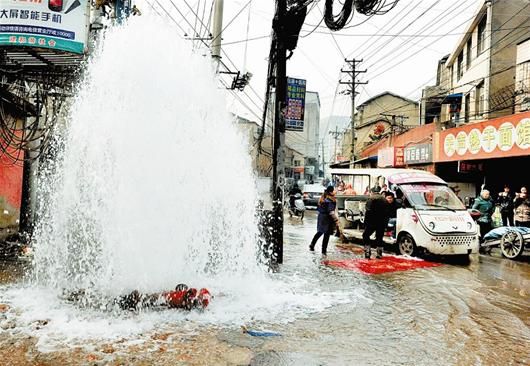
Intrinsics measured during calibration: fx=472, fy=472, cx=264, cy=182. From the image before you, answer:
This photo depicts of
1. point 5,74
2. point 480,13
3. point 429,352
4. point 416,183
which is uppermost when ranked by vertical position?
point 480,13

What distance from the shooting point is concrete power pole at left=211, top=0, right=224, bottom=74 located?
1322cm

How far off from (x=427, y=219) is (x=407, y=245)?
1.02m

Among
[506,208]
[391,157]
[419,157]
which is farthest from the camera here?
[391,157]

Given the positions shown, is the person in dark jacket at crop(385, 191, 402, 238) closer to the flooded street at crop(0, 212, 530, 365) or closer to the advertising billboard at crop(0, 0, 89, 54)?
the flooded street at crop(0, 212, 530, 365)

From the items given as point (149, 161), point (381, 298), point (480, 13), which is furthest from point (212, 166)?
point (480, 13)

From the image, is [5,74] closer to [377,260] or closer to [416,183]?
[377,260]

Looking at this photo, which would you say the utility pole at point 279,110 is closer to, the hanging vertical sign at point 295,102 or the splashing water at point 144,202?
the splashing water at point 144,202

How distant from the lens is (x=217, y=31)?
44.7 ft

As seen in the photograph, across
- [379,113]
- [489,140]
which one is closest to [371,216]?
[489,140]

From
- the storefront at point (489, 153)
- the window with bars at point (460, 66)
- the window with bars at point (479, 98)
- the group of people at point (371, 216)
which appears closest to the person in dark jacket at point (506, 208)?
the storefront at point (489, 153)

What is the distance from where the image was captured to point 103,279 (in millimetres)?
6434

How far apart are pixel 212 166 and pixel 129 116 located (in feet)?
4.94

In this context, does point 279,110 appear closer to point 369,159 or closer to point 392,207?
point 392,207

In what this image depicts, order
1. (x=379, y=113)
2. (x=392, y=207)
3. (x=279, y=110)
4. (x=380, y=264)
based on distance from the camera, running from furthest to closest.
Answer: (x=379, y=113)
(x=392, y=207)
(x=380, y=264)
(x=279, y=110)
